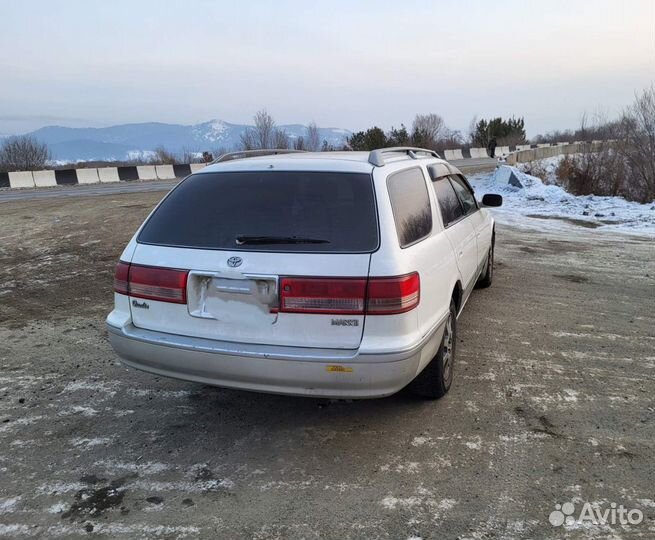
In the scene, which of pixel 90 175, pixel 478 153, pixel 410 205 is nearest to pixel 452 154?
pixel 478 153

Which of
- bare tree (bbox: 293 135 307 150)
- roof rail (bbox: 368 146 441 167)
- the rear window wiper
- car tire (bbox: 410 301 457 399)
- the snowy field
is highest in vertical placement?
bare tree (bbox: 293 135 307 150)

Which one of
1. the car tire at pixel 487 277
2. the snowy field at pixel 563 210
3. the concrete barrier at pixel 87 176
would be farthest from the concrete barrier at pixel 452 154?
the car tire at pixel 487 277

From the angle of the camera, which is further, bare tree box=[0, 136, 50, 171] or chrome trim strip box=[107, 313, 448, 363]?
bare tree box=[0, 136, 50, 171]

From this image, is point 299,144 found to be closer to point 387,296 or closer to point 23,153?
point 23,153

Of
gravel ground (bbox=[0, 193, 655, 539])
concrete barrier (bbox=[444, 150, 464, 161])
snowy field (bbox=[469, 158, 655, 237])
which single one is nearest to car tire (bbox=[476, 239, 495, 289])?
gravel ground (bbox=[0, 193, 655, 539])

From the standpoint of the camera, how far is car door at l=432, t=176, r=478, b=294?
4.16m

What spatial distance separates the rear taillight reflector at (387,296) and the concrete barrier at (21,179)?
994 inches

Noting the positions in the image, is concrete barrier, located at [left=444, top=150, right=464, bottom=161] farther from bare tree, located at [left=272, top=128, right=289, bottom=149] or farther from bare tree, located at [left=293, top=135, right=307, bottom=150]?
bare tree, located at [left=272, top=128, right=289, bottom=149]

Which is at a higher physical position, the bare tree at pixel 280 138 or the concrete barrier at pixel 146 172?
the bare tree at pixel 280 138

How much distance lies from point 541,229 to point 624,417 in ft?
28.3

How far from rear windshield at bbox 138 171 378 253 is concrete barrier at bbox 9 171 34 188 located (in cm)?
2396

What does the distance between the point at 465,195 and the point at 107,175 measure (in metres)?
24.8

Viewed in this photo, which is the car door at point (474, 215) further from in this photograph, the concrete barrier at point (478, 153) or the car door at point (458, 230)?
the concrete barrier at point (478, 153)

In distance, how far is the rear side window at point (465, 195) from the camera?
5.06 m
